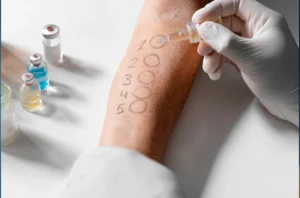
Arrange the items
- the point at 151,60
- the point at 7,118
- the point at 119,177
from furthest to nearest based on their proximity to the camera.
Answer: the point at 151,60
the point at 7,118
the point at 119,177

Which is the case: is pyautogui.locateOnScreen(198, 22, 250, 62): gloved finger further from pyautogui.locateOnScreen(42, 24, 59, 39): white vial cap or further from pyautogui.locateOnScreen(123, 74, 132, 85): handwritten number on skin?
pyautogui.locateOnScreen(42, 24, 59, 39): white vial cap

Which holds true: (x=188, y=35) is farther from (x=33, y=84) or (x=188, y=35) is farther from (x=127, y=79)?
(x=33, y=84)

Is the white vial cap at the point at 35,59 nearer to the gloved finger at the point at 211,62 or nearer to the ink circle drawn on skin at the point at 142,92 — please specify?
the ink circle drawn on skin at the point at 142,92

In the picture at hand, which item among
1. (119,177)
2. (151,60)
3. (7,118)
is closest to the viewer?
(119,177)

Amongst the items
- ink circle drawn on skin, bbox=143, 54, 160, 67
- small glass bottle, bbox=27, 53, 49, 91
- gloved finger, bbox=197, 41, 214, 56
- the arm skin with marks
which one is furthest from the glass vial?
gloved finger, bbox=197, 41, 214, 56

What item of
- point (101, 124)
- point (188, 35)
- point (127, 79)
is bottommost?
point (101, 124)

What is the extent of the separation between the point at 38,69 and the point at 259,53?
0.53 m

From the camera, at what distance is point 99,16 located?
1470 millimetres

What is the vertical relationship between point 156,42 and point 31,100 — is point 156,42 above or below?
above

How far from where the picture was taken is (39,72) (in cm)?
127

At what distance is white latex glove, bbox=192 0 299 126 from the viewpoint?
1.18 meters

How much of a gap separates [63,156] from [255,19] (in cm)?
57

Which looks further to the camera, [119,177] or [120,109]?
[120,109]

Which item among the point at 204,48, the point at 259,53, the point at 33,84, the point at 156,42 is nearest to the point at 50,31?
the point at 33,84
